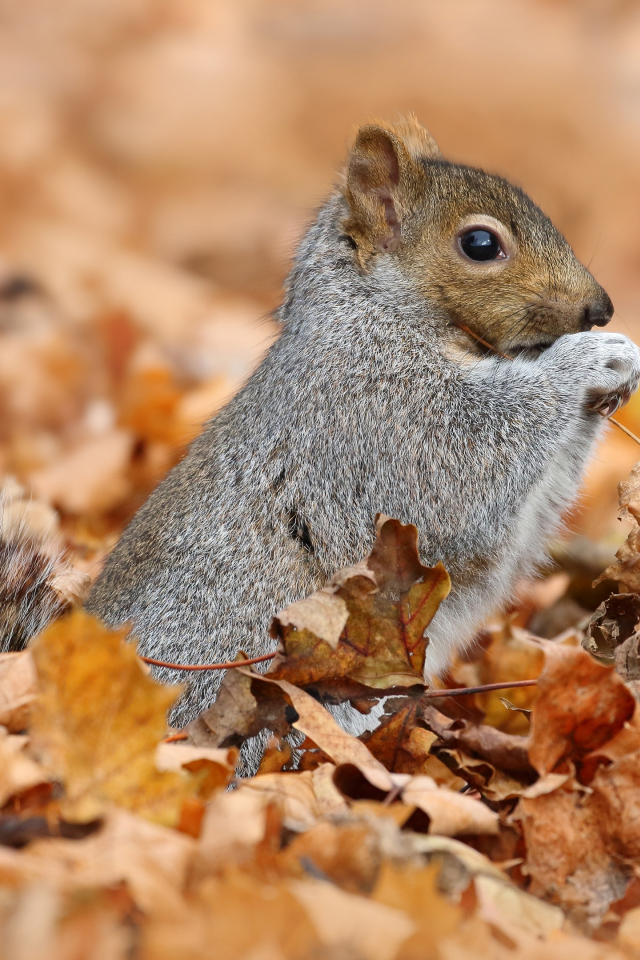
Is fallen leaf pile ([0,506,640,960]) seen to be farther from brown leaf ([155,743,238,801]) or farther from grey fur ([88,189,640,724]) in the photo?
grey fur ([88,189,640,724])

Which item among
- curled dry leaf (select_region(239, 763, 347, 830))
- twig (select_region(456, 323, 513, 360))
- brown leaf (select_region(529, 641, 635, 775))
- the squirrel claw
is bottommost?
curled dry leaf (select_region(239, 763, 347, 830))

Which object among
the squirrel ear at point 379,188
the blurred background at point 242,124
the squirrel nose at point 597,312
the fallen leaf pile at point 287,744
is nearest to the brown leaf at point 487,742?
the fallen leaf pile at point 287,744

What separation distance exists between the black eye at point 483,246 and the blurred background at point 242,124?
16.0ft

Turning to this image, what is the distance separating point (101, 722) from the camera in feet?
5.57

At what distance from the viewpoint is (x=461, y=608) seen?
2.77 m

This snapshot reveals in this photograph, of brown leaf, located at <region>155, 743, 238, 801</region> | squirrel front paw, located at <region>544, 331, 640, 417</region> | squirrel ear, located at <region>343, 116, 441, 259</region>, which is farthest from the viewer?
squirrel ear, located at <region>343, 116, 441, 259</region>

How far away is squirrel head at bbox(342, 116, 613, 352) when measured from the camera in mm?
2857

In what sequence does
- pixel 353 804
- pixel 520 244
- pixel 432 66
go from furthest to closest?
pixel 432 66, pixel 520 244, pixel 353 804

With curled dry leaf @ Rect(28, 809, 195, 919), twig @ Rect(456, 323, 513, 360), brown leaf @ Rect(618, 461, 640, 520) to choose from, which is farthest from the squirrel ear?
curled dry leaf @ Rect(28, 809, 195, 919)

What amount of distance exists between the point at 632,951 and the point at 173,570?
155 centimetres

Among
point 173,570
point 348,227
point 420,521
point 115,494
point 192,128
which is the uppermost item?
point 192,128

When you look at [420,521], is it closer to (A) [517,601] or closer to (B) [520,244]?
(A) [517,601]

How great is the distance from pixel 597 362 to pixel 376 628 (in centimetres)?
110

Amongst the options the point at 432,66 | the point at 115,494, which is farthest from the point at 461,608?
the point at 432,66
